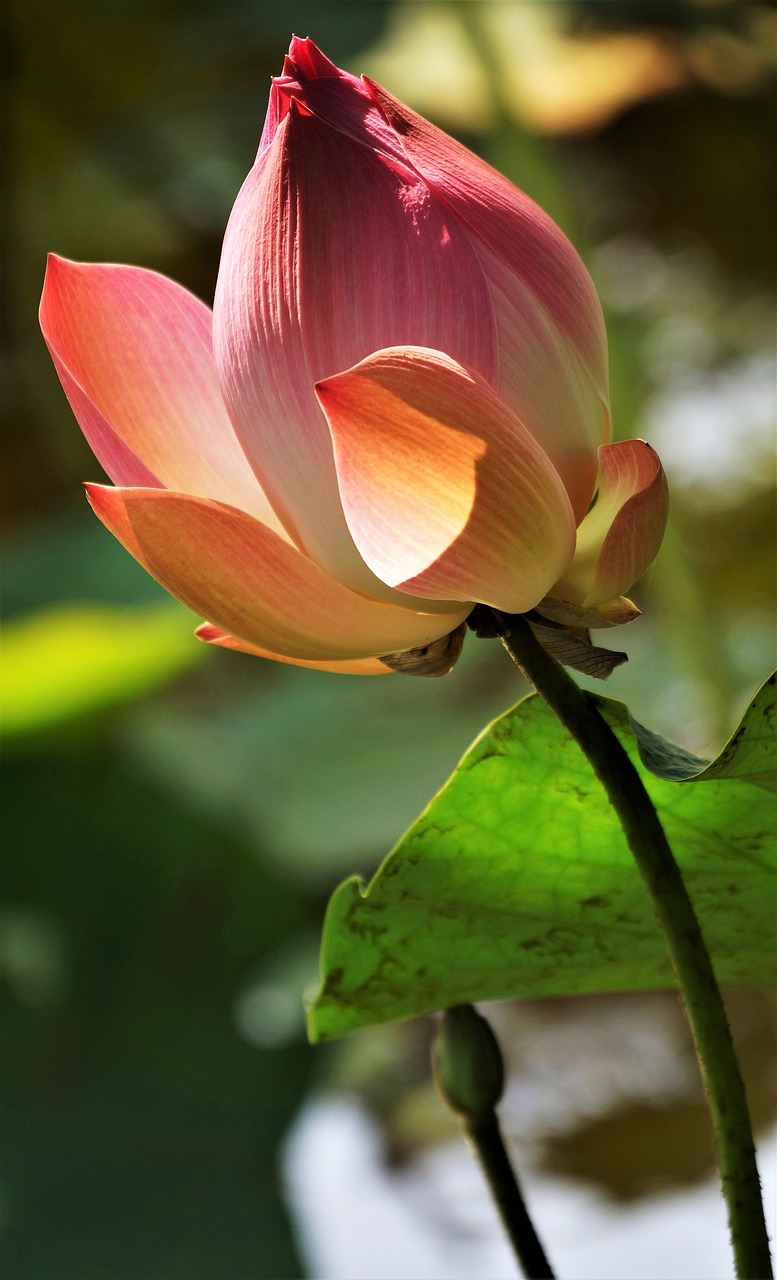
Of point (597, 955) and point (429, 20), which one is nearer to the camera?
point (597, 955)

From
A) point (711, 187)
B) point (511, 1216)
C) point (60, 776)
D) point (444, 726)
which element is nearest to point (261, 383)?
point (511, 1216)

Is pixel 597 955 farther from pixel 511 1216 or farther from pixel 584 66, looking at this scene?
pixel 584 66

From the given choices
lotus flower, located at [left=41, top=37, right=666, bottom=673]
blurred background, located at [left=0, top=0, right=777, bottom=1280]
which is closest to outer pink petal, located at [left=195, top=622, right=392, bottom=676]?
lotus flower, located at [left=41, top=37, right=666, bottom=673]

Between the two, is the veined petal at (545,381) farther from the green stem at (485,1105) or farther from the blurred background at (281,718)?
the blurred background at (281,718)

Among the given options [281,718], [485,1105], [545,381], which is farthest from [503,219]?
[281,718]

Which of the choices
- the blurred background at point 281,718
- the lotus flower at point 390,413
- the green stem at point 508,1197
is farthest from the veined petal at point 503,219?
the blurred background at point 281,718

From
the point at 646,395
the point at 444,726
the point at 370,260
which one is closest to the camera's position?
the point at 370,260

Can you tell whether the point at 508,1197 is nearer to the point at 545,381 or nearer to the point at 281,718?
the point at 545,381
